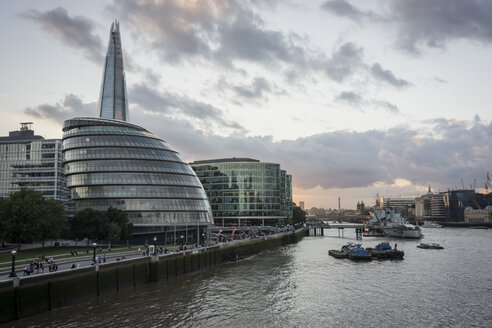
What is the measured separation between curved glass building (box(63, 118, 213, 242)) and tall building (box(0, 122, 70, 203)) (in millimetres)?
32777

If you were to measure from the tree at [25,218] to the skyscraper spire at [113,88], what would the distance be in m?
96.1

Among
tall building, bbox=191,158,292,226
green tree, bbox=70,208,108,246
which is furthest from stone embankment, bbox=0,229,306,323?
tall building, bbox=191,158,292,226

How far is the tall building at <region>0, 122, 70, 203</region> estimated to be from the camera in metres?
128

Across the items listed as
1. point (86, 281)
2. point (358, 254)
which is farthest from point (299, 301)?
point (358, 254)

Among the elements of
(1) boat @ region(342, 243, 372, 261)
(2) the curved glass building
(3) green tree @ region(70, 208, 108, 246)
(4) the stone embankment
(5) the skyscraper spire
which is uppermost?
(5) the skyscraper spire

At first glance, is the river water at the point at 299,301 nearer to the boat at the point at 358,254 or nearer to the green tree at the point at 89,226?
the boat at the point at 358,254

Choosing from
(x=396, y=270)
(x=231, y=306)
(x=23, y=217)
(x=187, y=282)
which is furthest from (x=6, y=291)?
(x=396, y=270)

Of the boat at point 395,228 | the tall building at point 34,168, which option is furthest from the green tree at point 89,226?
the boat at point 395,228

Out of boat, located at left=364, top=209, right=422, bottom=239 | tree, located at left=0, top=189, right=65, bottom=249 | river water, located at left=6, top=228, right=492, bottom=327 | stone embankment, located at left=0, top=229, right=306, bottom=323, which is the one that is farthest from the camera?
boat, located at left=364, top=209, right=422, bottom=239

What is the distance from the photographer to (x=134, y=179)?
93000 millimetres

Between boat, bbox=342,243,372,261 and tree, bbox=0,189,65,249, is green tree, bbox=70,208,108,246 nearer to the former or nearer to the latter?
tree, bbox=0,189,65,249

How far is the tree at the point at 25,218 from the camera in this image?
191 ft

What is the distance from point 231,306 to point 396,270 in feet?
125

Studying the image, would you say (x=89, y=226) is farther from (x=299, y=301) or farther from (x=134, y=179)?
(x=299, y=301)
